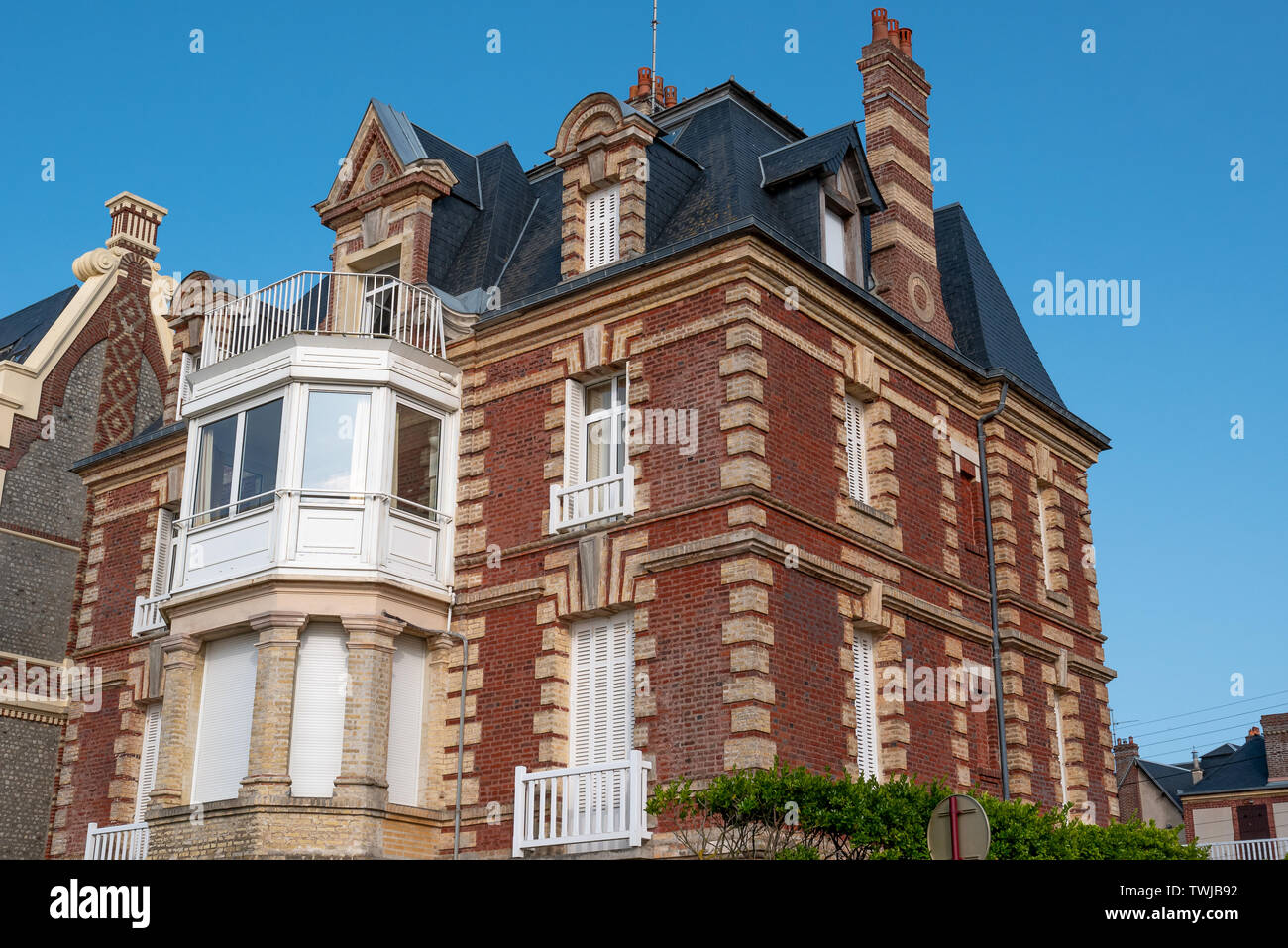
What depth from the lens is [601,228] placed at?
19.2 meters

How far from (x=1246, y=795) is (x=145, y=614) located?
39.1 m

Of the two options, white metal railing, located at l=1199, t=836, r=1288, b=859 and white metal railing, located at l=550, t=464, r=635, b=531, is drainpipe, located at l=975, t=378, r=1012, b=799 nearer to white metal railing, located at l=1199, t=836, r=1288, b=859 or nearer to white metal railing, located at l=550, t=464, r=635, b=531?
white metal railing, located at l=550, t=464, r=635, b=531

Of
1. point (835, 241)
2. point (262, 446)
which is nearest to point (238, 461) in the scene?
point (262, 446)

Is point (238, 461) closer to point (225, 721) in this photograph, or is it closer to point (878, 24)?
point (225, 721)

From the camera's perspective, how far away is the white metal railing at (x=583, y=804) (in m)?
15.5

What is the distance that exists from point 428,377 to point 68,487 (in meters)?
10.8

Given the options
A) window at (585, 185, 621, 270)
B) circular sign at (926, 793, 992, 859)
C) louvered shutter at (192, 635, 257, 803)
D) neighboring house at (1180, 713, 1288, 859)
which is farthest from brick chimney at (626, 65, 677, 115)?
neighboring house at (1180, 713, 1288, 859)

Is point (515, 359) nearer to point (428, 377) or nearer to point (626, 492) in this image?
point (428, 377)

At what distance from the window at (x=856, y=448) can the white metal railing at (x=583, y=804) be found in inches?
201

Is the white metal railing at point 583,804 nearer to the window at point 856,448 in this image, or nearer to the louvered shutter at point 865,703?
the louvered shutter at point 865,703

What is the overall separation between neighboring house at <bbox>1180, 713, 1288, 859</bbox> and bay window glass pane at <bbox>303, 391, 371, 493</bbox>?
36.6 m

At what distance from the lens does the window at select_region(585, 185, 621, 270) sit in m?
19.0

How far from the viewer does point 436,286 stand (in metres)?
21.0
